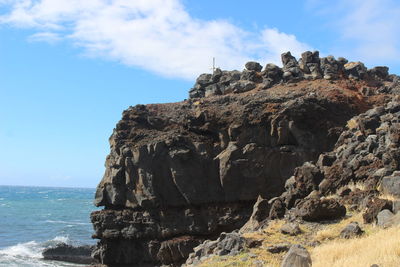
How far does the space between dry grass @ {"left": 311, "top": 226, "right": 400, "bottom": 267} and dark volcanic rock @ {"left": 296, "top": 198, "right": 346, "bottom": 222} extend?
2528 millimetres

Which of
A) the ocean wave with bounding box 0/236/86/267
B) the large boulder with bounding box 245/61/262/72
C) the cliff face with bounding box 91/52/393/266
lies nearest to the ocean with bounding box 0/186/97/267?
the ocean wave with bounding box 0/236/86/267

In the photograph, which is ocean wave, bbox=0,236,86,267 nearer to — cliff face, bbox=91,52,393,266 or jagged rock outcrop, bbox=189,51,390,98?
cliff face, bbox=91,52,393,266

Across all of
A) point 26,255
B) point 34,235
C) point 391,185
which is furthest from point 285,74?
point 34,235

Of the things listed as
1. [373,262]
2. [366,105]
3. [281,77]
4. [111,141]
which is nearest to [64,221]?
[111,141]

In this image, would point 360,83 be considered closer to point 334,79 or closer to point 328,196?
point 334,79

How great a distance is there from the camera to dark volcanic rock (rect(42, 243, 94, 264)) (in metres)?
52.4

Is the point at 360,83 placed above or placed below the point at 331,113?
above

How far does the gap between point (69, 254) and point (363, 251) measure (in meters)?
49.2

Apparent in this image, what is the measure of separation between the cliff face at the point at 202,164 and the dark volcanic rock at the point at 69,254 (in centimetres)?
1463

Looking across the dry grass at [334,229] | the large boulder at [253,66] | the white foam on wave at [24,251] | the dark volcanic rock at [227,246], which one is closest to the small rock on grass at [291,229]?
the dry grass at [334,229]

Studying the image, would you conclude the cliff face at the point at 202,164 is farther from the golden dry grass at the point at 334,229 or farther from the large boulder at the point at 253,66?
the golden dry grass at the point at 334,229

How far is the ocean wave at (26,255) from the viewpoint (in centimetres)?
4812

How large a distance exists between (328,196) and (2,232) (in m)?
64.9

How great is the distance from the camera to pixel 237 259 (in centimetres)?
1251
